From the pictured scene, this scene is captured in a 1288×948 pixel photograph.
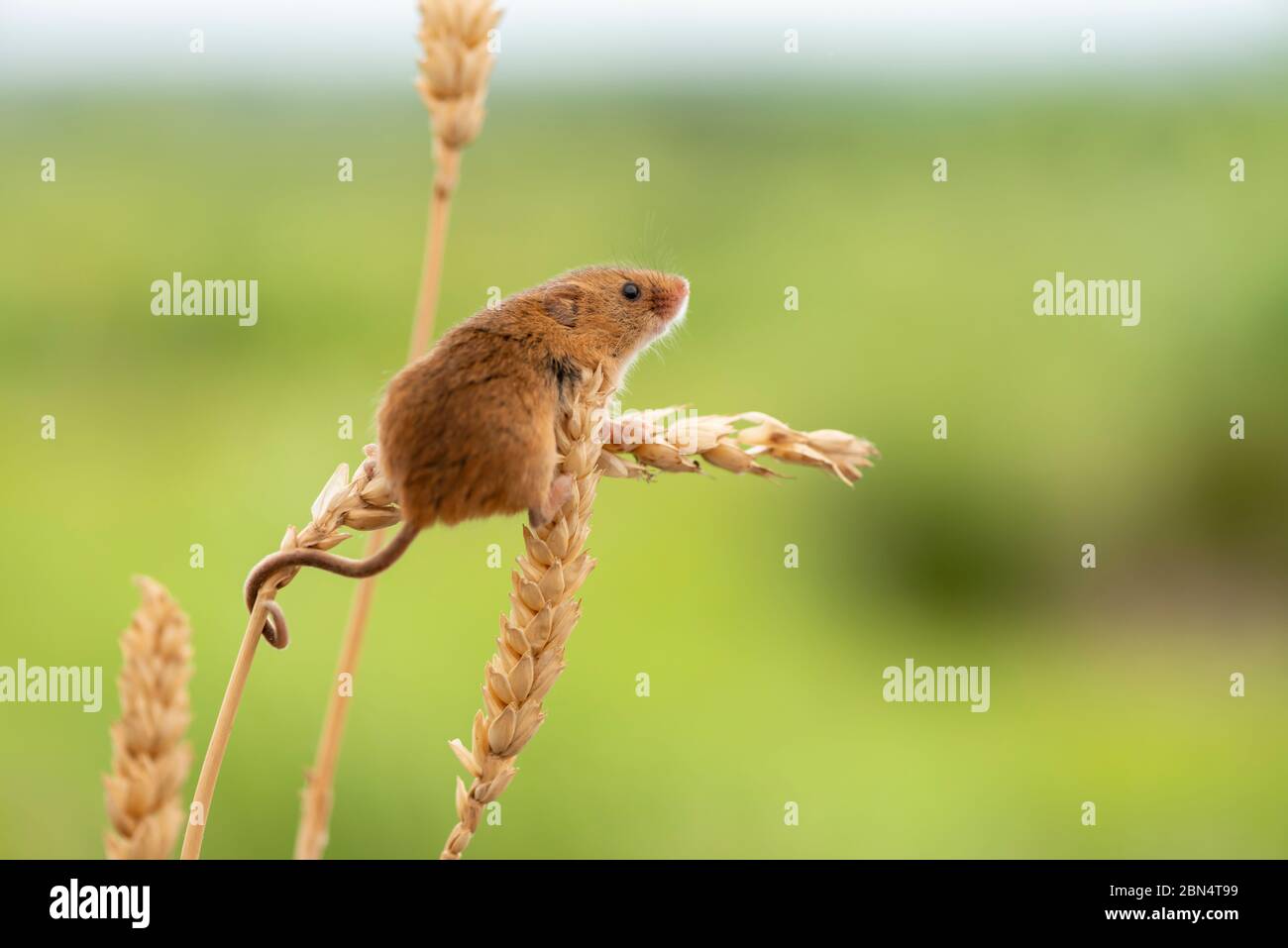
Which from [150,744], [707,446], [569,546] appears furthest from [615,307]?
[150,744]

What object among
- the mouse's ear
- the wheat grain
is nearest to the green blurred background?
the mouse's ear

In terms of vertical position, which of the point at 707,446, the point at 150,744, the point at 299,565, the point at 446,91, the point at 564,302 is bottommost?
the point at 150,744

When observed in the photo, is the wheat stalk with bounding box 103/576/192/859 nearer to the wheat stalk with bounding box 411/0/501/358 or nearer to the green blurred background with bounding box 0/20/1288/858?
the wheat stalk with bounding box 411/0/501/358

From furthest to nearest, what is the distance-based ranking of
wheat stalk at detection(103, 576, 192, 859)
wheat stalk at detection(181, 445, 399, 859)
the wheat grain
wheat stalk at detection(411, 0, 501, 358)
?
wheat stalk at detection(411, 0, 501, 358) < the wheat grain < wheat stalk at detection(181, 445, 399, 859) < wheat stalk at detection(103, 576, 192, 859)

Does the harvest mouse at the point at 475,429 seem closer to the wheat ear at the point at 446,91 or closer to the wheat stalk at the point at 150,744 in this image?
the wheat ear at the point at 446,91

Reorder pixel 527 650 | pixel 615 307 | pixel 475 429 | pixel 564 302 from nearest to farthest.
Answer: pixel 527 650 → pixel 475 429 → pixel 564 302 → pixel 615 307

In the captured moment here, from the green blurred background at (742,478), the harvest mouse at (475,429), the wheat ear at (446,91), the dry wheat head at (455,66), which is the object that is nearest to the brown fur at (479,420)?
the harvest mouse at (475,429)

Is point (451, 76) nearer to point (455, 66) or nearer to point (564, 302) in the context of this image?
point (455, 66)
